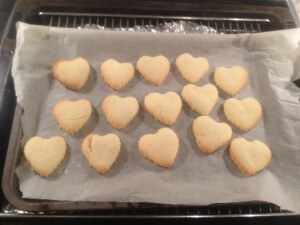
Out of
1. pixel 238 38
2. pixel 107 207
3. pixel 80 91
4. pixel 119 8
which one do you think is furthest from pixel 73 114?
pixel 238 38

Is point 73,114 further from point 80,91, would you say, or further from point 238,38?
point 238,38

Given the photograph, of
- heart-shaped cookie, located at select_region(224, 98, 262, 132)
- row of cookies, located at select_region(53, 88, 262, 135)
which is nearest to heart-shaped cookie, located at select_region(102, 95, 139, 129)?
row of cookies, located at select_region(53, 88, 262, 135)

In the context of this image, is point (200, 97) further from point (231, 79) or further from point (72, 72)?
point (72, 72)

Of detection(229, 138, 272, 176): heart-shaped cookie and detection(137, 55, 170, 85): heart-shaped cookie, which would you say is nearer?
detection(229, 138, 272, 176): heart-shaped cookie

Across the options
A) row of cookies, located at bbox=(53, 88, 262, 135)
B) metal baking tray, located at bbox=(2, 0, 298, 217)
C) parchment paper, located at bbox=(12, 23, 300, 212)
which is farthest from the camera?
metal baking tray, located at bbox=(2, 0, 298, 217)

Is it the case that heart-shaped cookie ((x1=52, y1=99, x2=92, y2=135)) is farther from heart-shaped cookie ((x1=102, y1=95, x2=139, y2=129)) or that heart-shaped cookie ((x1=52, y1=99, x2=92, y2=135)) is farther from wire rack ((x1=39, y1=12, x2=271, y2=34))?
wire rack ((x1=39, y1=12, x2=271, y2=34))

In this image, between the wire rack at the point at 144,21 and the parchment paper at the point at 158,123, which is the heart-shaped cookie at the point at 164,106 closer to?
the parchment paper at the point at 158,123
